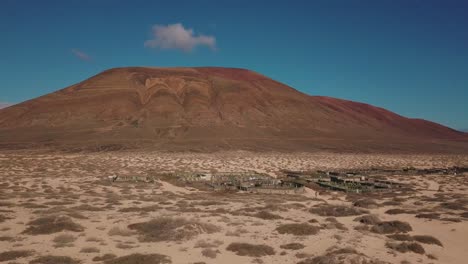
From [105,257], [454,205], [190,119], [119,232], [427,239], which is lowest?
[105,257]

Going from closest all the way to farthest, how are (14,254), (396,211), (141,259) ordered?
(141,259), (14,254), (396,211)

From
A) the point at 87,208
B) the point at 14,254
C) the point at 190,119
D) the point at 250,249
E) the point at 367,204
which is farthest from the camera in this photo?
the point at 190,119

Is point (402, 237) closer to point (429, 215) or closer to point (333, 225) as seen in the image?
point (333, 225)

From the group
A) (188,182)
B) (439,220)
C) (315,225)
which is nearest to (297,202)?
(315,225)

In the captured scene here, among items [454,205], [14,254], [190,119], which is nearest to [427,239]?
[454,205]

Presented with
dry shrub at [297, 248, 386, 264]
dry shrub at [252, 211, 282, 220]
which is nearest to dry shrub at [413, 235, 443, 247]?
dry shrub at [297, 248, 386, 264]

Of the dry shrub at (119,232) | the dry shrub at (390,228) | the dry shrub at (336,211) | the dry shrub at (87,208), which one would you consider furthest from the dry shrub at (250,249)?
the dry shrub at (87,208)

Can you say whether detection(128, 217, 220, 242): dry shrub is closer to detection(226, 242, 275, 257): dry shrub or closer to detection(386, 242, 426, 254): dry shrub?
detection(226, 242, 275, 257): dry shrub
